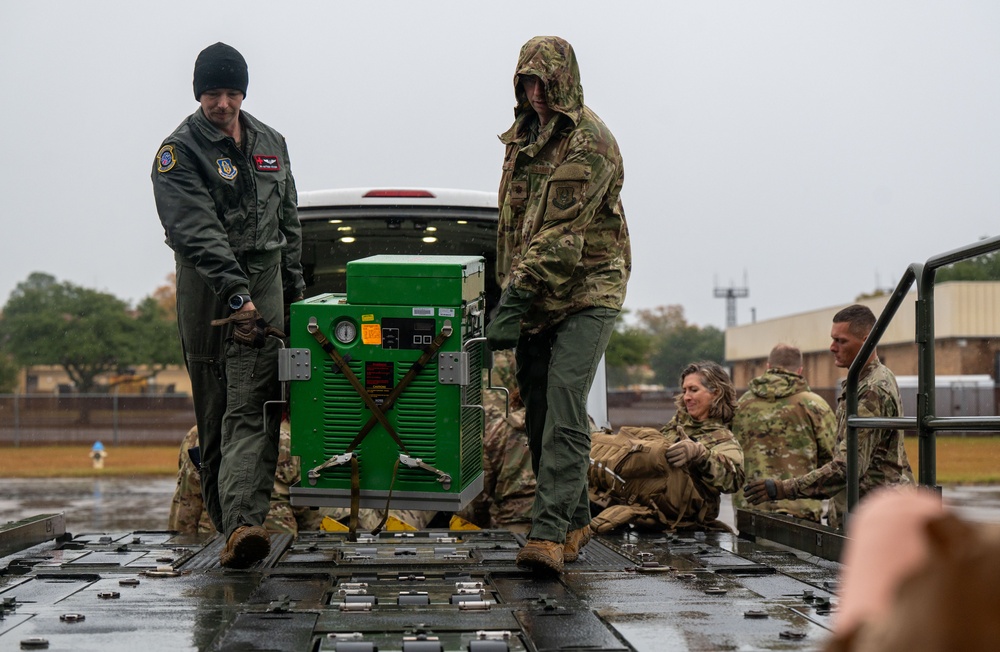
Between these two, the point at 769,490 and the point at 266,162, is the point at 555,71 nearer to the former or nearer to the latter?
the point at 266,162

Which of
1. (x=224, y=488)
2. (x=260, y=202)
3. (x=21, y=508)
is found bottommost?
(x=21, y=508)

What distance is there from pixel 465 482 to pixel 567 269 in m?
0.92

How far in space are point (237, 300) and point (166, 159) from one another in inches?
24.6

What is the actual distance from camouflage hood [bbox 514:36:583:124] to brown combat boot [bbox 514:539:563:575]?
61.3 inches

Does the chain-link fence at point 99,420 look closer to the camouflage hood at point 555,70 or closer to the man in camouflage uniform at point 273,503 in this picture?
the man in camouflage uniform at point 273,503

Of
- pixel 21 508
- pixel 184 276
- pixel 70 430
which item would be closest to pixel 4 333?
pixel 70 430

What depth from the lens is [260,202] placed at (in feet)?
15.7

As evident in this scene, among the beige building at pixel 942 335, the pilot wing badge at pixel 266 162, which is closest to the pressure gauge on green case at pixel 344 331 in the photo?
the pilot wing badge at pixel 266 162

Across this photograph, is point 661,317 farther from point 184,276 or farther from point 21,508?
point 184,276

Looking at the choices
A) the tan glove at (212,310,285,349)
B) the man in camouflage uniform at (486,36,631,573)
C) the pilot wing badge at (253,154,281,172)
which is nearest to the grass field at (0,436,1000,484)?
the man in camouflage uniform at (486,36,631,573)

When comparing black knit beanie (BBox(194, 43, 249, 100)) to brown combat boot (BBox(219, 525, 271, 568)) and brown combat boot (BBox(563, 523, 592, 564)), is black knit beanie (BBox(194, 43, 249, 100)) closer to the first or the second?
brown combat boot (BBox(219, 525, 271, 568))

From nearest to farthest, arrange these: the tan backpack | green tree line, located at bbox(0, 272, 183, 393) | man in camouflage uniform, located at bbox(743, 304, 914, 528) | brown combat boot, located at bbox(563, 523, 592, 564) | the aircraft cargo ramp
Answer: the aircraft cargo ramp
brown combat boot, located at bbox(563, 523, 592, 564)
the tan backpack
man in camouflage uniform, located at bbox(743, 304, 914, 528)
green tree line, located at bbox(0, 272, 183, 393)

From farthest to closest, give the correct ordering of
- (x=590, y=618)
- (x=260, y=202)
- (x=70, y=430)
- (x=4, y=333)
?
1. (x=4, y=333)
2. (x=70, y=430)
3. (x=260, y=202)
4. (x=590, y=618)

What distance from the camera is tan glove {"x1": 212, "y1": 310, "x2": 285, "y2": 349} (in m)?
4.50
